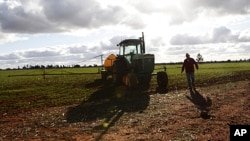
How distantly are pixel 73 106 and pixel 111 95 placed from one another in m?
4.40

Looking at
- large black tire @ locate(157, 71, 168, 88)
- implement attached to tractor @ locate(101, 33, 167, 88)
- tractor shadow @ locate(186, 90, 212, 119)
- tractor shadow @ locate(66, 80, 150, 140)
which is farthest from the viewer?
large black tire @ locate(157, 71, 168, 88)

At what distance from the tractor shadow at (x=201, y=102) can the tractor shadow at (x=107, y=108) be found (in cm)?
230

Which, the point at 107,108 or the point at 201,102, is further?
the point at 201,102

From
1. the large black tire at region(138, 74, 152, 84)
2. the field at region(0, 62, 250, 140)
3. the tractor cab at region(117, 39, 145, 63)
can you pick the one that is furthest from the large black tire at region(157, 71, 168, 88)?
the field at region(0, 62, 250, 140)

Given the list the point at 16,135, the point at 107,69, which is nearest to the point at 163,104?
the point at 16,135

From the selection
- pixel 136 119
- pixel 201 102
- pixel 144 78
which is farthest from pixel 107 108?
pixel 144 78

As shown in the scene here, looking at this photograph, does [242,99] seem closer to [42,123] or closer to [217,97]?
[217,97]

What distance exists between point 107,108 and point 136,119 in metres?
3.19

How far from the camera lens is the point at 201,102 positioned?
56.0 ft

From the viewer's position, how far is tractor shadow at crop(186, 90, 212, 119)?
13.8 m

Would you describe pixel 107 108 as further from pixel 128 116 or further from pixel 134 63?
pixel 134 63

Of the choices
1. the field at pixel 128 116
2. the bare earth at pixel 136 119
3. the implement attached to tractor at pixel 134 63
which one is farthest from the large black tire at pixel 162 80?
the bare earth at pixel 136 119

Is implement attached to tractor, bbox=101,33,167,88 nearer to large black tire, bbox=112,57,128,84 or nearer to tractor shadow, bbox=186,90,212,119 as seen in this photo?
large black tire, bbox=112,57,128,84

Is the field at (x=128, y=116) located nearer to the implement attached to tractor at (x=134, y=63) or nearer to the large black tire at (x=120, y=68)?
the implement attached to tractor at (x=134, y=63)
